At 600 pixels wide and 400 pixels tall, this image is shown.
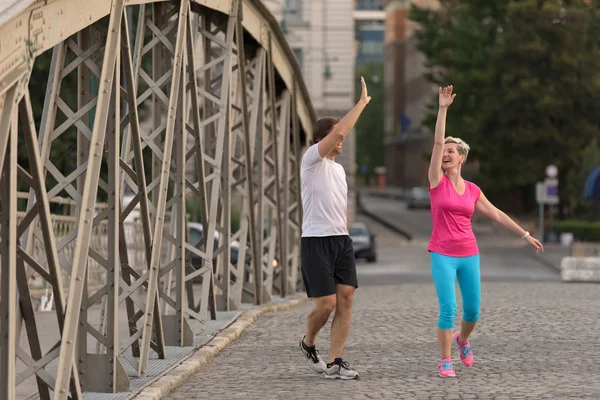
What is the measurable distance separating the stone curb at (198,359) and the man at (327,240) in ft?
3.20

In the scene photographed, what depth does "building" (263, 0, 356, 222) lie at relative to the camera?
70.7 meters

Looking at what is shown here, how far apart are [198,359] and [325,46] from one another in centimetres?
6113

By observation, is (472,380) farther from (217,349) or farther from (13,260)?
(13,260)

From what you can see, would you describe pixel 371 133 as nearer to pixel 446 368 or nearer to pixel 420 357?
pixel 420 357

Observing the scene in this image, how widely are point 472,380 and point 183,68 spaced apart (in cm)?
344

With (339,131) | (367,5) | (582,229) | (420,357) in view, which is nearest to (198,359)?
(420,357)

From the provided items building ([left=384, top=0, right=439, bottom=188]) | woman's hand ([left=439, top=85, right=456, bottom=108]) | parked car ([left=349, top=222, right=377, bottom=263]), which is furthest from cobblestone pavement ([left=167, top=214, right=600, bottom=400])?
building ([left=384, top=0, right=439, bottom=188])

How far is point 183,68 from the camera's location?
1165 centimetres

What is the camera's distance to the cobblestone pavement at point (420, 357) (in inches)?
370

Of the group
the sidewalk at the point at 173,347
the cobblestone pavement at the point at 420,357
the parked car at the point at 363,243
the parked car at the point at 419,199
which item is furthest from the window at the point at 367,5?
the sidewalk at the point at 173,347

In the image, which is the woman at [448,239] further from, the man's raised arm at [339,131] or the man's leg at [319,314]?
the man's leg at [319,314]

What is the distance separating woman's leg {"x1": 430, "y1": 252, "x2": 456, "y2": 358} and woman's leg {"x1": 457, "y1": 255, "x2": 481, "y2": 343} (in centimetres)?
10

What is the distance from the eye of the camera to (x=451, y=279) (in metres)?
10.0

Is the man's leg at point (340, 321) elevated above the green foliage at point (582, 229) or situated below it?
above
